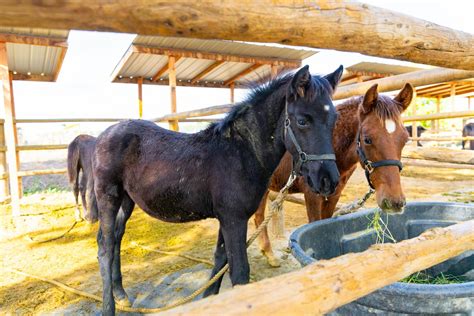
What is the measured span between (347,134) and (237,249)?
1334 millimetres

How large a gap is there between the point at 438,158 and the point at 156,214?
2.59 metres

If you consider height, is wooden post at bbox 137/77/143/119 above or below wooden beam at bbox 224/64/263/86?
below

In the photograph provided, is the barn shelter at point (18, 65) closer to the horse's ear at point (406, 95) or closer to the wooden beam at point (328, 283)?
the horse's ear at point (406, 95)

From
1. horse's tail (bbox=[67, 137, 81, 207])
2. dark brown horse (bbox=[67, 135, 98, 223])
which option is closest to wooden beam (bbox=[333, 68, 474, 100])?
dark brown horse (bbox=[67, 135, 98, 223])

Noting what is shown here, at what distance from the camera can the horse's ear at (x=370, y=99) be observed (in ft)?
6.80

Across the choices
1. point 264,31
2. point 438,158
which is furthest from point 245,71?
point 264,31

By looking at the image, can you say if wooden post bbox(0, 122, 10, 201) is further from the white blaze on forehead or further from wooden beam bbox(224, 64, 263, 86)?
the white blaze on forehead

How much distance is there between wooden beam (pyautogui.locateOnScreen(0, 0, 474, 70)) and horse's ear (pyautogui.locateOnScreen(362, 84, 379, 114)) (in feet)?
2.66

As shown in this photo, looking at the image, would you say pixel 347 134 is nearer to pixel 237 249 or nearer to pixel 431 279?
pixel 431 279

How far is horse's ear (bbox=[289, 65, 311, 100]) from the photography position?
65.5 inches

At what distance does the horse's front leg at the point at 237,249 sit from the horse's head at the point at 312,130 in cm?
55

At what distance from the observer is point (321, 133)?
1.70 m

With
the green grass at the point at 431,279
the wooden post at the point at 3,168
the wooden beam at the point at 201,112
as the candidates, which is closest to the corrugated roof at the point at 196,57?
the wooden beam at the point at 201,112

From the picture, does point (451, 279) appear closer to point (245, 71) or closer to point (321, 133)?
point (321, 133)
